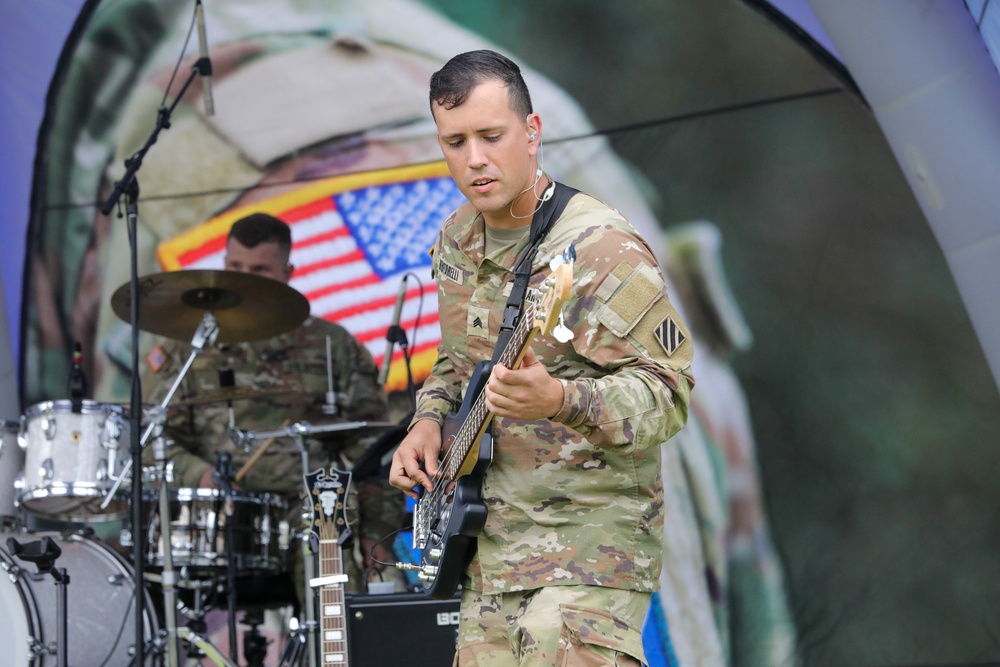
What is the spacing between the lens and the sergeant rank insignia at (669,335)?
96.0 inches

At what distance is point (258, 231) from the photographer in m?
6.14

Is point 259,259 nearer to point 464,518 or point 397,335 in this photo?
point 397,335

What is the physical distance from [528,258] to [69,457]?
3.06m

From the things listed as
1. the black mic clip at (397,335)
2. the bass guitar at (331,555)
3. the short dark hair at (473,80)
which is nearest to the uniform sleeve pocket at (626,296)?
the short dark hair at (473,80)

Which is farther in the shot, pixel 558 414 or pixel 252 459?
pixel 252 459

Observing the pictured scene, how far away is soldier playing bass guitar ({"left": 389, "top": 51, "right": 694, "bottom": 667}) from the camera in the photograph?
90.5 inches

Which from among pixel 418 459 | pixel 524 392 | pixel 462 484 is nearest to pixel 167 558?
pixel 418 459

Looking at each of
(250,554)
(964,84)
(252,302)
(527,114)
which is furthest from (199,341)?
(964,84)

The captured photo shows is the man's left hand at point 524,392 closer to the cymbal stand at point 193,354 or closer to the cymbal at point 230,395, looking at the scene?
the cymbal stand at point 193,354

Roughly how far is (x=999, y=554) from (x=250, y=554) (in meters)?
3.24

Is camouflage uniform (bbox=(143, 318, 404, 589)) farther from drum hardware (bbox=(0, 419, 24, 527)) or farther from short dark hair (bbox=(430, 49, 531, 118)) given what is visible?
short dark hair (bbox=(430, 49, 531, 118))

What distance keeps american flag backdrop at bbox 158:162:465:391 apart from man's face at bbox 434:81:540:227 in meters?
3.44

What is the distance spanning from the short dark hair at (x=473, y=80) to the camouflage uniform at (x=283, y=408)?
9.51ft

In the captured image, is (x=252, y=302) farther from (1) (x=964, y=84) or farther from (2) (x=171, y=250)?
(1) (x=964, y=84)
